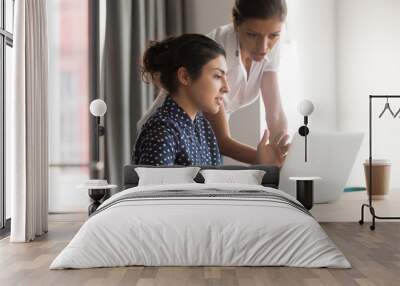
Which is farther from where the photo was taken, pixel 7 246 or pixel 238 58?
pixel 238 58

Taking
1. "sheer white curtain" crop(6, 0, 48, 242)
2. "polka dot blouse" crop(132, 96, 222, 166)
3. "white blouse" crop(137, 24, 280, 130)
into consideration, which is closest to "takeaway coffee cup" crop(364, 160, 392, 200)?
"white blouse" crop(137, 24, 280, 130)

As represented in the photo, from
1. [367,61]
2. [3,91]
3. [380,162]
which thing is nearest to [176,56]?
[3,91]

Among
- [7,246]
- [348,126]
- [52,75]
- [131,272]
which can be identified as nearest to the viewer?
[131,272]

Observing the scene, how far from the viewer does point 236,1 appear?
7.05m

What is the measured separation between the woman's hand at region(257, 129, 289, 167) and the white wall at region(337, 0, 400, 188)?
2.15 ft

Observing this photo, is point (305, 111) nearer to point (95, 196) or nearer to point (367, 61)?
point (367, 61)

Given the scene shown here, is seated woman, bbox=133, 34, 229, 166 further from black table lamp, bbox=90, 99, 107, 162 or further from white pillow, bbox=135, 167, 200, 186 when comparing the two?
black table lamp, bbox=90, 99, 107, 162

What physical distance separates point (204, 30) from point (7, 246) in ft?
10.3

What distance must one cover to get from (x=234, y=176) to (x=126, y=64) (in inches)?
70.4

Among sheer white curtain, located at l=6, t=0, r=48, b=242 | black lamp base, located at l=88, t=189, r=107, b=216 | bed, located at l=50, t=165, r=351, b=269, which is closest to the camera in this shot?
bed, located at l=50, t=165, r=351, b=269

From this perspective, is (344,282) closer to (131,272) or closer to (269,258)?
(269,258)

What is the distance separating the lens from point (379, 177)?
6.96 m

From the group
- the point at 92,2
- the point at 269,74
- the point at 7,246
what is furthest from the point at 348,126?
the point at 7,246

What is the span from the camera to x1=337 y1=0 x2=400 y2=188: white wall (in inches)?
273
